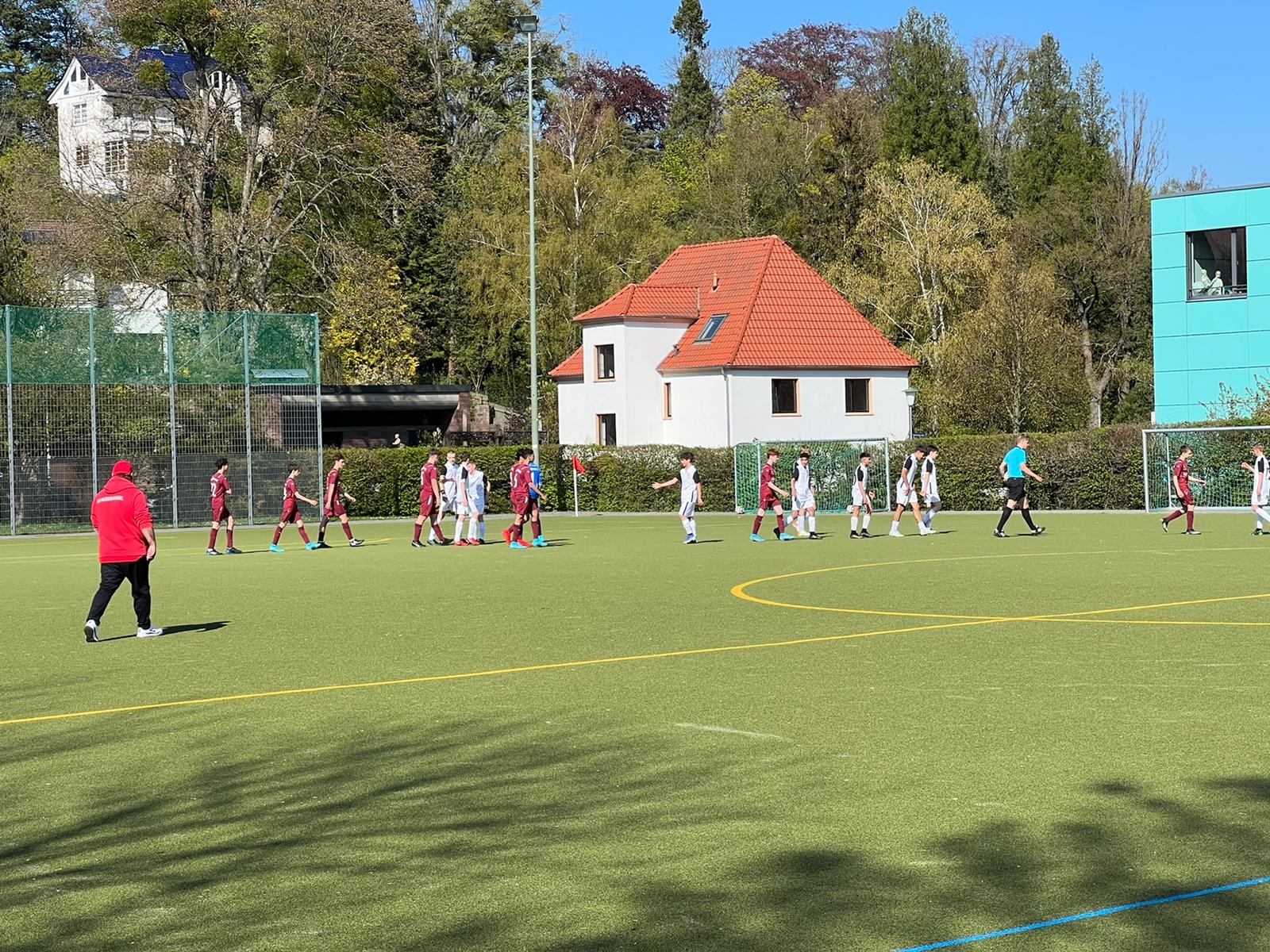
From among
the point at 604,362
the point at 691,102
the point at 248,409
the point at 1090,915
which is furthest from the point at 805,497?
the point at 691,102

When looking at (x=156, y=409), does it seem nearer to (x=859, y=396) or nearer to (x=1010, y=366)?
(x=859, y=396)

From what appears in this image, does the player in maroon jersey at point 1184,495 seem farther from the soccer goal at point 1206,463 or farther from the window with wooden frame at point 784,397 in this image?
the window with wooden frame at point 784,397

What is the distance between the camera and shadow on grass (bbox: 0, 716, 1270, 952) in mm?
6430

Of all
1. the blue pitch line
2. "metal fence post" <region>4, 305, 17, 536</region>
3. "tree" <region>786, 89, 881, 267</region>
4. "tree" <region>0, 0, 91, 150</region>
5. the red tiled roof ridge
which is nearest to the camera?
the blue pitch line

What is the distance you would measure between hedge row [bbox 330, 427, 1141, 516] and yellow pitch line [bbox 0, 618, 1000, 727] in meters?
26.6

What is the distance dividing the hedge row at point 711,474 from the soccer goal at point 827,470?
34 cm

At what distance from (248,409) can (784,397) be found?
2357 cm

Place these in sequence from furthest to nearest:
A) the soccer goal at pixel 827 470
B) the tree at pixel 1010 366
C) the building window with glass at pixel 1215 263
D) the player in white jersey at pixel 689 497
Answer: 1. the tree at pixel 1010 366
2. the building window with glass at pixel 1215 263
3. the soccer goal at pixel 827 470
4. the player in white jersey at pixel 689 497

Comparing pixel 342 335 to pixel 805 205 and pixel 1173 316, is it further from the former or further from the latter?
pixel 1173 316

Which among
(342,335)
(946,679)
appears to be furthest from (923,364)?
(946,679)

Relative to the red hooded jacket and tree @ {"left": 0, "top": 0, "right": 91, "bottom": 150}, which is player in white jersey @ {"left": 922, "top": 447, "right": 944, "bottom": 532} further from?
tree @ {"left": 0, "top": 0, "right": 91, "bottom": 150}

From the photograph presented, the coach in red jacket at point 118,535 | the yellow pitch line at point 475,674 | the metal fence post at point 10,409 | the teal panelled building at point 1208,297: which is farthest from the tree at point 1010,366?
the coach in red jacket at point 118,535

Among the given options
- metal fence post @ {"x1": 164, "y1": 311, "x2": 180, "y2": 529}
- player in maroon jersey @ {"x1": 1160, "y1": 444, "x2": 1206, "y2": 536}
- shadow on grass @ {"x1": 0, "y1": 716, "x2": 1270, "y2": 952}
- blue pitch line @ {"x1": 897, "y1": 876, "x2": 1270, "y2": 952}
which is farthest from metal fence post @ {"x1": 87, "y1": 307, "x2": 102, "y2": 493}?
blue pitch line @ {"x1": 897, "y1": 876, "x2": 1270, "y2": 952}

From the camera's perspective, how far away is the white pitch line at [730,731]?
1045cm
